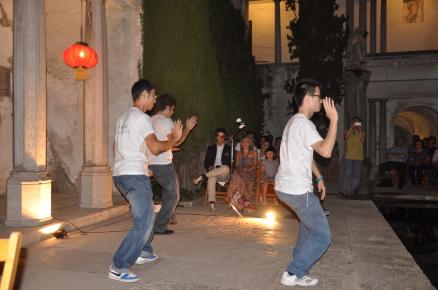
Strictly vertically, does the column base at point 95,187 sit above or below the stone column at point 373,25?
below

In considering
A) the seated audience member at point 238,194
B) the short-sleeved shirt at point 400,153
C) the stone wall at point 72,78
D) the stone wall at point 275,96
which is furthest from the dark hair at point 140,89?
the stone wall at point 275,96

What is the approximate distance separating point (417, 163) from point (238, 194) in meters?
8.60

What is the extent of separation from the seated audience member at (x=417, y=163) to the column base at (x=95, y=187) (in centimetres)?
1032

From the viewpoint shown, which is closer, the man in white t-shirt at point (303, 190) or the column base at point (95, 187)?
the man in white t-shirt at point (303, 190)

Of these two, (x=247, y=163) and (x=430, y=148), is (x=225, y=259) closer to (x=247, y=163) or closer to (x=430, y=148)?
(x=247, y=163)

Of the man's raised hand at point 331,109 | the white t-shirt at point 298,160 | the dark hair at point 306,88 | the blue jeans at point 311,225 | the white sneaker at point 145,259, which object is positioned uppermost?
the dark hair at point 306,88

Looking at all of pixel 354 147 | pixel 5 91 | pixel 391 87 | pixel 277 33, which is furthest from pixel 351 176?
pixel 277 33

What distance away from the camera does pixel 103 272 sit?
4355 millimetres

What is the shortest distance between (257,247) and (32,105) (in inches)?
147

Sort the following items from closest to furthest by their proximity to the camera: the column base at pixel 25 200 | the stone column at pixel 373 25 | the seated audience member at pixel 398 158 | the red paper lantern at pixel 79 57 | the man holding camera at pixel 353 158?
the column base at pixel 25 200, the red paper lantern at pixel 79 57, the man holding camera at pixel 353 158, the seated audience member at pixel 398 158, the stone column at pixel 373 25

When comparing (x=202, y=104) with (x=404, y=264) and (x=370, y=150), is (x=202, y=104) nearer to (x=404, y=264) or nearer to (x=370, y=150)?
(x=404, y=264)

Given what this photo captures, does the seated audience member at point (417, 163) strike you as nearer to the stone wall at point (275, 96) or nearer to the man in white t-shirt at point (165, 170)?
the stone wall at point (275, 96)

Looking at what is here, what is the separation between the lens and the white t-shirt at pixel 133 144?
13.4 ft

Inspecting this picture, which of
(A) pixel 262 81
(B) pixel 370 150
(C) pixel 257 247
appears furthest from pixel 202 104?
(B) pixel 370 150
